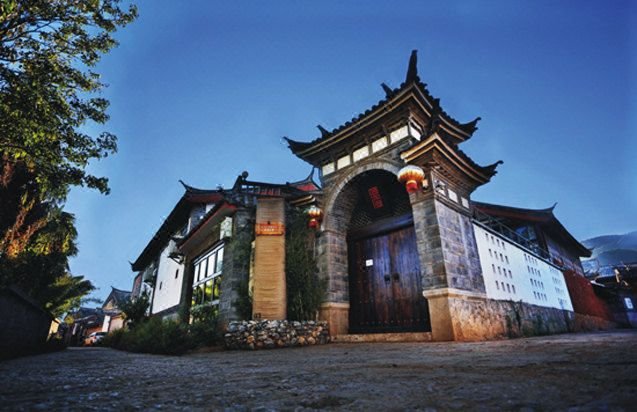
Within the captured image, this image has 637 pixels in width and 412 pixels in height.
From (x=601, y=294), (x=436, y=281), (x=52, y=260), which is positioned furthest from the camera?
(x=601, y=294)

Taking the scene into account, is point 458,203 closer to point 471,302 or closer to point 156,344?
point 471,302

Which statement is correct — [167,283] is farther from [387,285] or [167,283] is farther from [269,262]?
[387,285]

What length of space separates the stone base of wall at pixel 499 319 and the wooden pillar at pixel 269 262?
418cm

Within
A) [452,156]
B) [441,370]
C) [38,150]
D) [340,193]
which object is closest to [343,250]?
[340,193]

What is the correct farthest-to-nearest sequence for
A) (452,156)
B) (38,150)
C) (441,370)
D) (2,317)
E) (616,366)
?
(452,156)
(38,150)
(2,317)
(441,370)
(616,366)

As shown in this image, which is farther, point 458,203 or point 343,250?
point 343,250

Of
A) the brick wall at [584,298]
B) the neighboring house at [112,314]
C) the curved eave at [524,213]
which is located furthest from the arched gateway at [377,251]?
the neighboring house at [112,314]

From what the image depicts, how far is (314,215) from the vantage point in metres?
9.17

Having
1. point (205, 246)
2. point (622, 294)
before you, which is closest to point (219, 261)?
point (205, 246)

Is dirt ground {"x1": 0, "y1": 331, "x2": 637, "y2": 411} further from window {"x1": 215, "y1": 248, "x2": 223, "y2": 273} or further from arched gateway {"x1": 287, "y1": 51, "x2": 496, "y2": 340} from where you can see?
window {"x1": 215, "y1": 248, "x2": 223, "y2": 273}

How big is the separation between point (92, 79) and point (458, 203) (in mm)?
9672

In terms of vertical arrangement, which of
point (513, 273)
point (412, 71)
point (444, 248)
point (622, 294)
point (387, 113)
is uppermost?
point (412, 71)

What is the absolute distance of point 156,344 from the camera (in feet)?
21.8

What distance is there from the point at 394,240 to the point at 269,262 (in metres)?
3.65
